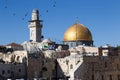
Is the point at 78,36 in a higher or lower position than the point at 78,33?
lower

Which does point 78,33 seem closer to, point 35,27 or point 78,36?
point 78,36

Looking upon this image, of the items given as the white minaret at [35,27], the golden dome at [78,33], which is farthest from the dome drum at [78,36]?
the white minaret at [35,27]

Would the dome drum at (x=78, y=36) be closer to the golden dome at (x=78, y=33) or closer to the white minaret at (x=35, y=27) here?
the golden dome at (x=78, y=33)

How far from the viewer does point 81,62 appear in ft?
144

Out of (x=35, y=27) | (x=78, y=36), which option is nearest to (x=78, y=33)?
(x=78, y=36)

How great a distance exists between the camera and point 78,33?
189 feet

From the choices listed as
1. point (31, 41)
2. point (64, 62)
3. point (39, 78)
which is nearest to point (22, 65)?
point (39, 78)

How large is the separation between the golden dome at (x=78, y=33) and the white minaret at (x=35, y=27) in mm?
4567

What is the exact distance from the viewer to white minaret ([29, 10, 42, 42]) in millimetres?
57188

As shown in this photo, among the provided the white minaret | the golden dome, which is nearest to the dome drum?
the golden dome

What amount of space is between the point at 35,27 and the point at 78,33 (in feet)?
22.7

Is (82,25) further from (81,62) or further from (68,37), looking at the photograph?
(81,62)

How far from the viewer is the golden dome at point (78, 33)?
57.6m

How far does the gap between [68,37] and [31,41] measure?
6.03m
